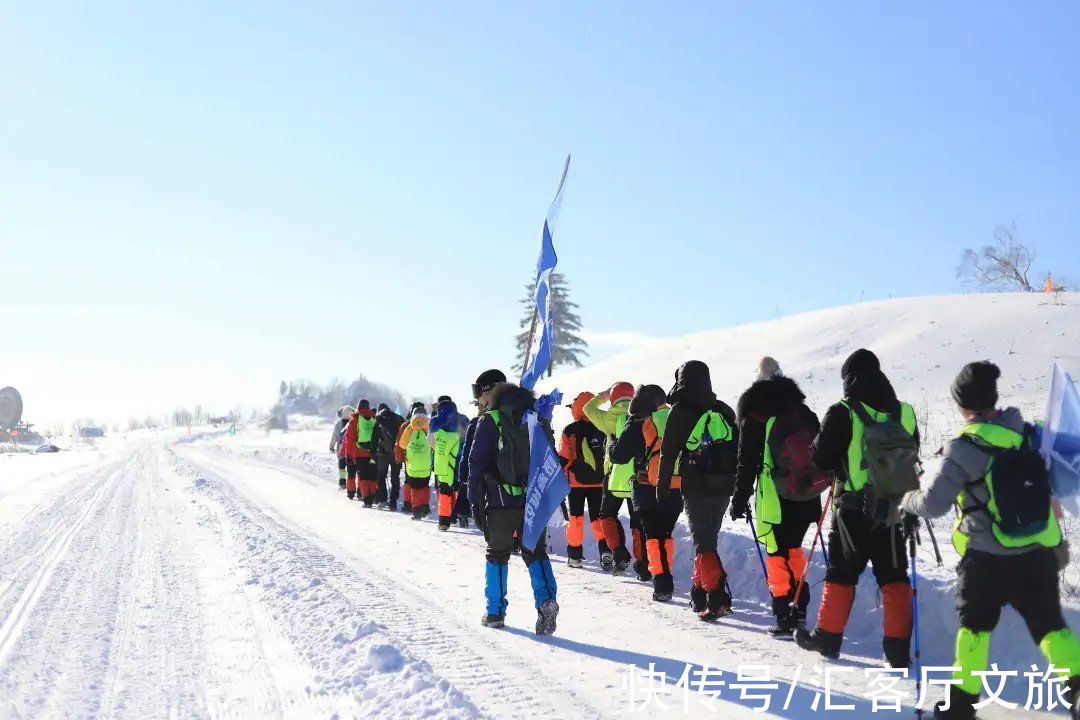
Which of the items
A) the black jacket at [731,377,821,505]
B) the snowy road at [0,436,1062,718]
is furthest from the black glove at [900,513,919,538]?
the black jacket at [731,377,821,505]

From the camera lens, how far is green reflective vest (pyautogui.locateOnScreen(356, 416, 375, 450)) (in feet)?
64.2

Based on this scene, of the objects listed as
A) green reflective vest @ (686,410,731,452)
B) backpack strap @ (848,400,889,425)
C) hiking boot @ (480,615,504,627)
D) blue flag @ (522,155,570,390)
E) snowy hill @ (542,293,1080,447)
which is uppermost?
snowy hill @ (542,293,1080,447)

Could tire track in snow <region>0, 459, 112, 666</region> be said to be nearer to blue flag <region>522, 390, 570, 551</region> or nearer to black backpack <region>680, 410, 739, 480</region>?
blue flag <region>522, 390, 570, 551</region>

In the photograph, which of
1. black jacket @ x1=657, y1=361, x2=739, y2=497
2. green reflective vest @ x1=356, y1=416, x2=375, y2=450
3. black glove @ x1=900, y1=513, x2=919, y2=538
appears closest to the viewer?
black glove @ x1=900, y1=513, x2=919, y2=538

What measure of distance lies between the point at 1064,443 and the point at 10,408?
9051 centimetres

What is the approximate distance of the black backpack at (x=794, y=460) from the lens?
688 cm

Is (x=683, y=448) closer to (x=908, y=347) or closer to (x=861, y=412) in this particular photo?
(x=861, y=412)

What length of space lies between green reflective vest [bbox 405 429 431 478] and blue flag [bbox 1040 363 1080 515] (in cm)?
1324

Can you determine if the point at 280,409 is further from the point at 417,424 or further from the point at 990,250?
the point at 417,424

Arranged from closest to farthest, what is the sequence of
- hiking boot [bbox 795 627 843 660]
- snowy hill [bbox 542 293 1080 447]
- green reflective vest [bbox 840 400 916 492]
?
green reflective vest [bbox 840 400 916 492], hiking boot [bbox 795 627 843 660], snowy hill [bbox 542 293 1080 447]

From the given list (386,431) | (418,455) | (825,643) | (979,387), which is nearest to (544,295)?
(825,643)

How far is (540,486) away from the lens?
7.26 m

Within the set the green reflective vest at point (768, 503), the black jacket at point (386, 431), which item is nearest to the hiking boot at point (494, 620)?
the green reflective vest at point (768, 503)

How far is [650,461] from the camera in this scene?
9.10 m
